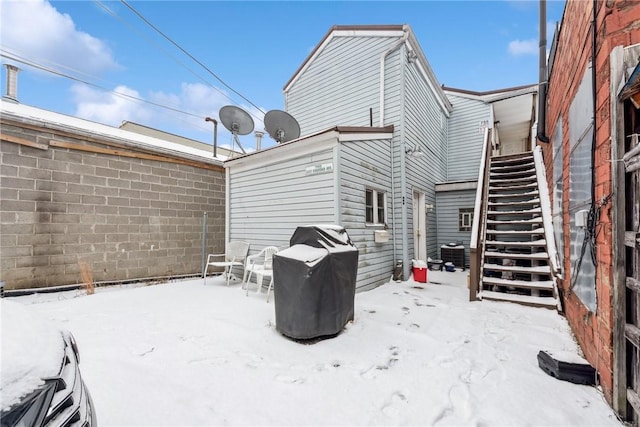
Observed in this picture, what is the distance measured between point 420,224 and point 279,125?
4.82 m

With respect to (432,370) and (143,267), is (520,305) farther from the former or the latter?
(143,267)

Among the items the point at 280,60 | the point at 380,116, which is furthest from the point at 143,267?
the point at 280,60

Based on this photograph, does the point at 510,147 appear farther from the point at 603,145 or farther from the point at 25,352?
the point at 25,352

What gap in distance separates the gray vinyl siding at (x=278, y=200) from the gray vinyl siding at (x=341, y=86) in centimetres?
302

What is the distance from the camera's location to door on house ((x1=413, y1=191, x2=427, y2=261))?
24.9 feet

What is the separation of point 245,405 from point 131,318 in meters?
2.67

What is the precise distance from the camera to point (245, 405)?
1.90 meters

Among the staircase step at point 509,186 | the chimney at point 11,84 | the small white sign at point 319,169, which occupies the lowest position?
the staircase step at point 509,186

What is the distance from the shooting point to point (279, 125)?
6.76 m

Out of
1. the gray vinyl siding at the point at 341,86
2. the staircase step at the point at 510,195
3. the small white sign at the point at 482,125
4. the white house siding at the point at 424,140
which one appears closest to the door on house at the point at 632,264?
the staircase step at the point at 510,195

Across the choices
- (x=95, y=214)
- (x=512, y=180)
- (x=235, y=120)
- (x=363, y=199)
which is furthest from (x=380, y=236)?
(x=95, y=214)

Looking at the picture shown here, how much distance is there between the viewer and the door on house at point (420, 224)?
7.59 metres

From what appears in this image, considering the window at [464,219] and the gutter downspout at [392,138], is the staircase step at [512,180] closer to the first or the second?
the window at [464,219]

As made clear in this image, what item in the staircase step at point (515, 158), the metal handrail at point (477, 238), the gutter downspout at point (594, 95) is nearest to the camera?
the gutter downspout at point (594, 95)
